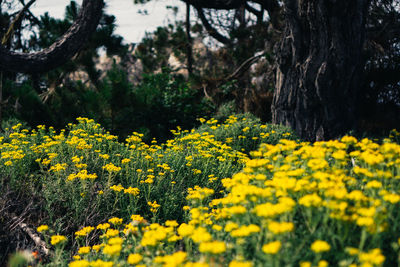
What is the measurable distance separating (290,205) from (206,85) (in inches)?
298

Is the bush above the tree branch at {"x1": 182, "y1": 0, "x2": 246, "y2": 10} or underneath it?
underneath

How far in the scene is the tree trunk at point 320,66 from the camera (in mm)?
5457

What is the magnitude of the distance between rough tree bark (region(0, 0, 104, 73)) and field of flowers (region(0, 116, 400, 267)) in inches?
59.2

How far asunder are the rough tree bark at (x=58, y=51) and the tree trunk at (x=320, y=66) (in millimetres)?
3365

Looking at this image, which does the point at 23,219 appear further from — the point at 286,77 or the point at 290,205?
the point at 286,77

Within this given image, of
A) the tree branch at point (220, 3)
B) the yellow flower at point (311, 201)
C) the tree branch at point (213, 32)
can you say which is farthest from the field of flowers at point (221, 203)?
the tree branch at point (213, 32)

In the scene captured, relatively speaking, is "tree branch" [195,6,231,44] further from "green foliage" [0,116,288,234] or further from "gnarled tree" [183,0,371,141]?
"green foliage" [0,116,288,234]

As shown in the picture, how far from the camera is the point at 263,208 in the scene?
6.01ft

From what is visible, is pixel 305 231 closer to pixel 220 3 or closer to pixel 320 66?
pixel 320 66

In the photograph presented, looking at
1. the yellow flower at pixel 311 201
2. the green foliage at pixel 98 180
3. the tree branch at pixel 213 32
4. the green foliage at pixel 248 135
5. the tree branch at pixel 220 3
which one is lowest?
the green foliage at pixel 98 180

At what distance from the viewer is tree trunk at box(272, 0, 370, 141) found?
546 centimetres

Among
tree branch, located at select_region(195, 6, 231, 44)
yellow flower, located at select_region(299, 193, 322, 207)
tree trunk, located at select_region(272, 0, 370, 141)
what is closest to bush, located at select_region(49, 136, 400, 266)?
yellow flower, located at select_region(299, 193, 322, 207)

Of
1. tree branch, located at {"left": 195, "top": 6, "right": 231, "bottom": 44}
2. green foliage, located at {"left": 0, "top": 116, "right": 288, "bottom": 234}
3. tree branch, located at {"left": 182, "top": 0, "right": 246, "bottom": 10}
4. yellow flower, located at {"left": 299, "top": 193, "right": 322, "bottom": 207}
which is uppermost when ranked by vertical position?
tree branch, located at {"left": 182, "top": 0, "right": 246, "bottom": 10}

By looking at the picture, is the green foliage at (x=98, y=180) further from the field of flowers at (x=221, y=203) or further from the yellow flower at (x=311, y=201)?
the yellow flower at (x=311, y=201)
